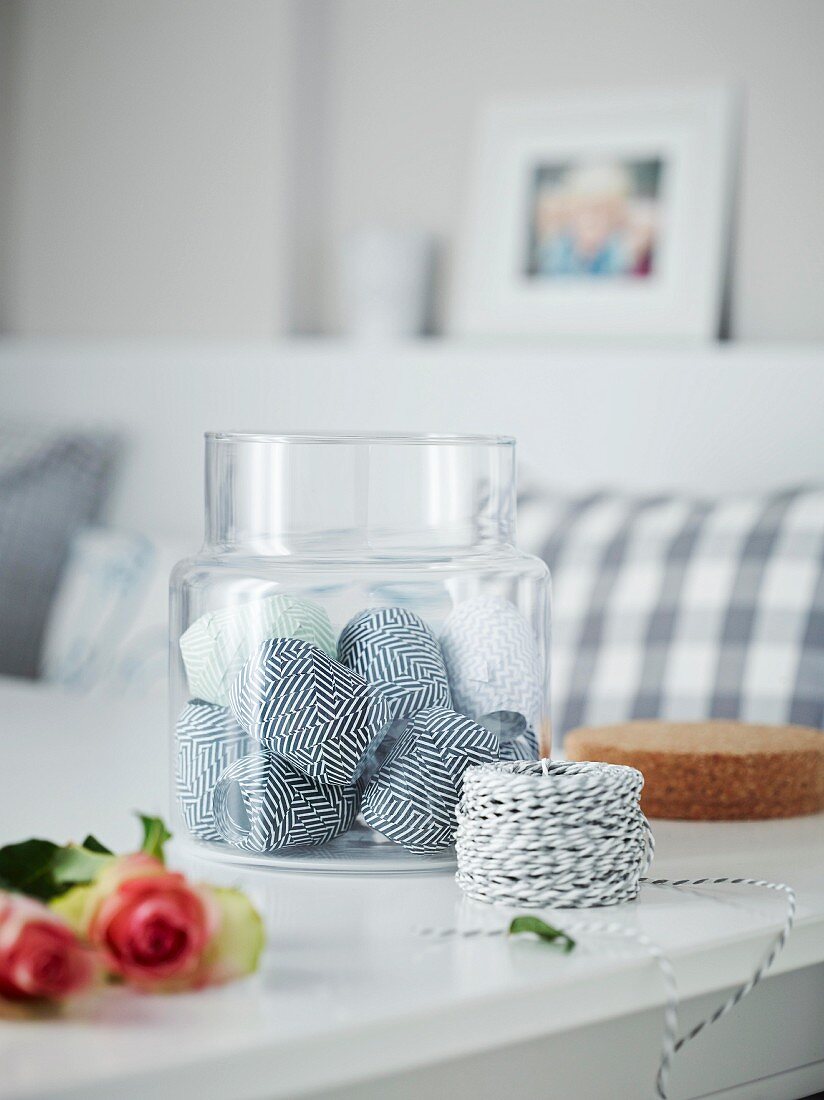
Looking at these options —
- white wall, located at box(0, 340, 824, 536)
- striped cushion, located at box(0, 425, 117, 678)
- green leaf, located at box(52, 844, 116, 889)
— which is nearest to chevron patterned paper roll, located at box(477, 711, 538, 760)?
green leaf, located at box(52, 844, 116, 889)

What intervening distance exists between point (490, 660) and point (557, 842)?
133mm

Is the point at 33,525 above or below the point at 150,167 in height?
below

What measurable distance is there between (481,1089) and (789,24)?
2.07 m

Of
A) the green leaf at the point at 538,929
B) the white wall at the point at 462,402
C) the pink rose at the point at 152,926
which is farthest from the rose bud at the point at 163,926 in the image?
the white wall at the point at 462,402

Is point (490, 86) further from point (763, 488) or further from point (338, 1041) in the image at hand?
point (338, 1041)

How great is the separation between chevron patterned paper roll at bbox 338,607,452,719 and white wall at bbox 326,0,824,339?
1653 mm

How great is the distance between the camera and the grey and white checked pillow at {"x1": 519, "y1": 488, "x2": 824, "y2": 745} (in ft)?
5.15

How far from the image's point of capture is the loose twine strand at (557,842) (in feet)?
2.19

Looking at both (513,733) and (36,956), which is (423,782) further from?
(36,956)

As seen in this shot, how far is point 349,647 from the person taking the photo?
764 millimetres

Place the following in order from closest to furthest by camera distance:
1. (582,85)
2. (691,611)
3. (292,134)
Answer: (691,611)
(582,85)
(292,134)

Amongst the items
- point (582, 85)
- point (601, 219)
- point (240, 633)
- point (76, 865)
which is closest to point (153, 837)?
point (76, 865)

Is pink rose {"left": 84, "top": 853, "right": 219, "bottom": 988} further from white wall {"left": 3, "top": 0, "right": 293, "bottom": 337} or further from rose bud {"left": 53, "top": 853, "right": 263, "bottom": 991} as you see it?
white wall {"left": 3, "top": 0, "right": 293, "bottom": 337}

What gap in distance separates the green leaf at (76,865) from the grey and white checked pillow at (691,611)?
42.2 inches
